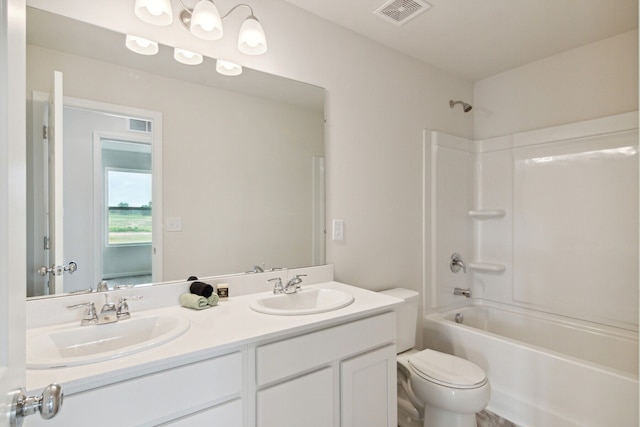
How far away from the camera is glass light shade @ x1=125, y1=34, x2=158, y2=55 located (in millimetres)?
1396

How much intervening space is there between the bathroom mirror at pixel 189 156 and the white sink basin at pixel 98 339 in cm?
22

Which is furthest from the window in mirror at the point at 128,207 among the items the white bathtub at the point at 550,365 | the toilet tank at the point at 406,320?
the white bathtub at the point at 550,365

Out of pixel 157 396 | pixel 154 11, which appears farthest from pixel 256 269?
pixel 154 11

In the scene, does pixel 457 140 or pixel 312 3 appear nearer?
pixel 312 3

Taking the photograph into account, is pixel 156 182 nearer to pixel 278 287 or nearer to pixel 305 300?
pixel 278 287

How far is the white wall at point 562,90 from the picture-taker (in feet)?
7.02

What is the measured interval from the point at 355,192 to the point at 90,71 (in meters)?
1.43

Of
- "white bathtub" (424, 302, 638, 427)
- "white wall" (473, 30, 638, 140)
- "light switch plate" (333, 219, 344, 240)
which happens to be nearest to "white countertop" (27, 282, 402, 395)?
"light switch plate" (333, 219, 344, 240)

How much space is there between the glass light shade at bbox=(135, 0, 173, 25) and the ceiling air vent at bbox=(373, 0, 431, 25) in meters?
1.10

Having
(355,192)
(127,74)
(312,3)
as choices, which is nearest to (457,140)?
(355,192)

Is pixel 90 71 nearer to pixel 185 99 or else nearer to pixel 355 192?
pixel 185 99

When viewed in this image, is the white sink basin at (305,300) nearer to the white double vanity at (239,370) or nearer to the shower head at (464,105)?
the white double vanity at (239,370)

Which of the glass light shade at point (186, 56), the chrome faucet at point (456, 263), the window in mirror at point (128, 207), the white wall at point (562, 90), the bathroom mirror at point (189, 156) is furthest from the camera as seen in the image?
the chrome faucet at point (456, 263)

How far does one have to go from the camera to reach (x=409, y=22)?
1992mm
